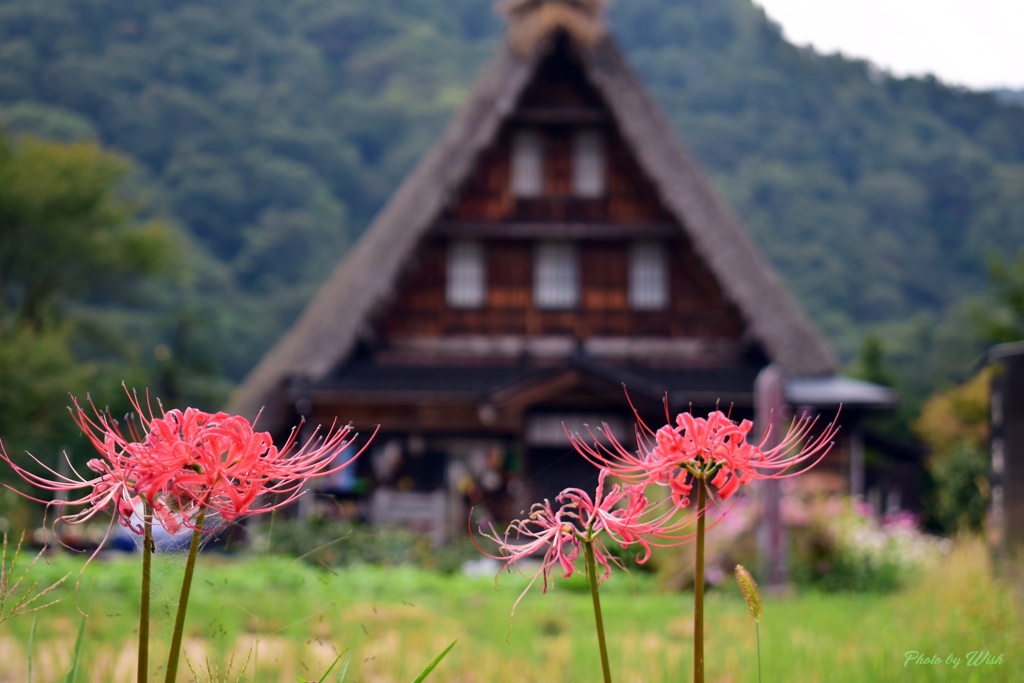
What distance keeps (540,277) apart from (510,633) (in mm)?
9393

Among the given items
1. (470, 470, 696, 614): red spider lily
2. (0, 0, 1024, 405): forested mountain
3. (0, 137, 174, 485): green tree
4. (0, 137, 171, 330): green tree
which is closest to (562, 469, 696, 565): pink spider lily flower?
(470, 470, 696, 614): red spider lily

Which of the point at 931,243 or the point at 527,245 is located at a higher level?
the point at 931,243

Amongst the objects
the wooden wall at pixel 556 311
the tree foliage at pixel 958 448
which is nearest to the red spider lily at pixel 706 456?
the wooden wall at pixel 556 311

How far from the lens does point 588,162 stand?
11688 mm

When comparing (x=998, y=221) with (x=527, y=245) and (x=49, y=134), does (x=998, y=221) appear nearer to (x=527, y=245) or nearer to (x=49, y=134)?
(x=527, y=245)

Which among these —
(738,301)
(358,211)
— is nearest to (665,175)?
(738,301)

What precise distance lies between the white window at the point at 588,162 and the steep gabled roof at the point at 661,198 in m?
0.62

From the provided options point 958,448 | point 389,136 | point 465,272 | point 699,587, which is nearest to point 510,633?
point 699,587

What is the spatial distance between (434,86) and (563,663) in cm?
3917

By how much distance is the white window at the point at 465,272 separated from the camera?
453 inches

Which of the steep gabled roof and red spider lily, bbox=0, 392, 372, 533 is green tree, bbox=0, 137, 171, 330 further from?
red spider lily, bbox=0, 392, 372, 533

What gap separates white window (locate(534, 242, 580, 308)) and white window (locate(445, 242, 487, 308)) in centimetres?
59

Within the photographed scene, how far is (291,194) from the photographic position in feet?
112

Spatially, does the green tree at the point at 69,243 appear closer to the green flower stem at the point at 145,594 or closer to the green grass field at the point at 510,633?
the green grass field at the point at 510,633
